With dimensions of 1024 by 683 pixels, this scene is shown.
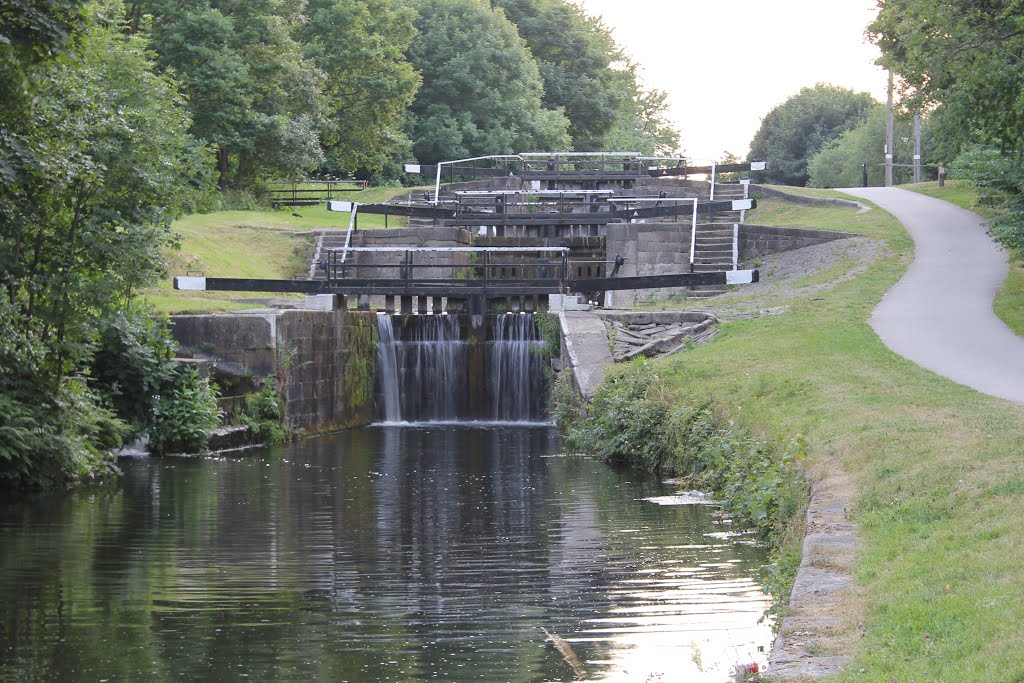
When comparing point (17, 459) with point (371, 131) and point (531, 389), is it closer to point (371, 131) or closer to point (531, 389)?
point (531, 389)

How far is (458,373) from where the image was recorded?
1131 inches

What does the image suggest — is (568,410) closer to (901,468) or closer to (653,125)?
(901,468)

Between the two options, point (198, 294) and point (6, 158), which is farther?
point (198, 294)

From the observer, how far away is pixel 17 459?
16.2 meters

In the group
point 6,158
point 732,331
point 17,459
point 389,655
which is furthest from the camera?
point 732,331

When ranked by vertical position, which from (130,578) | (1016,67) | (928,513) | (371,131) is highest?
(371,131)

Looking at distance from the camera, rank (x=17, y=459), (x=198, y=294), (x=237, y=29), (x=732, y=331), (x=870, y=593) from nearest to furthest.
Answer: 1. (x=870, y=593)
2. (x=17, y=459)
3. (x=732, y=331)
4. (x=198, y=294)
5. (x=237, y=29)

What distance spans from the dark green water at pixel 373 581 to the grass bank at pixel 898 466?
1072 millimetres

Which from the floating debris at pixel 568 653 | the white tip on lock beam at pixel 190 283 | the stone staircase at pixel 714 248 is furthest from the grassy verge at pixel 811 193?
the floating debris at pixel 568 653

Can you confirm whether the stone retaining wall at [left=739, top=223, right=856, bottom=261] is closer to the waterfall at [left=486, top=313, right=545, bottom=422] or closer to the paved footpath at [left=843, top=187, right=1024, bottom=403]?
the paved footpath at [left=843, top=187, right=1024, bottom=403]

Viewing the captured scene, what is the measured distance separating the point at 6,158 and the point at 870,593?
9268mm

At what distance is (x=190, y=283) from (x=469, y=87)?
3939cm

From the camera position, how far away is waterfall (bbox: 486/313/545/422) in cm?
2836

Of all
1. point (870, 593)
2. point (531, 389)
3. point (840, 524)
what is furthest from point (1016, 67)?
point (531, 389)
